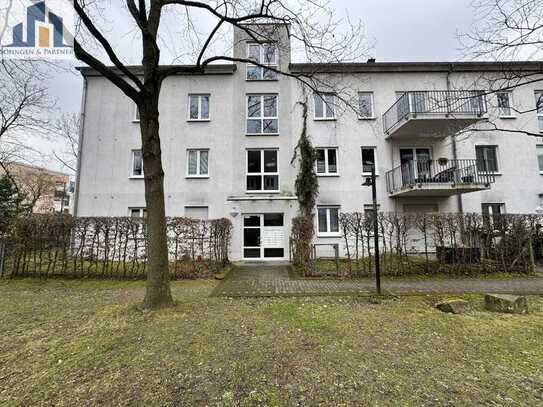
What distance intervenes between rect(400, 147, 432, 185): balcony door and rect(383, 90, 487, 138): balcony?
2.88 ft

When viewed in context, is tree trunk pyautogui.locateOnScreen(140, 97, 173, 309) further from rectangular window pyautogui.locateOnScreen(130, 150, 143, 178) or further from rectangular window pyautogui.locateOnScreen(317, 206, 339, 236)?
rectangular window pyautogui.locateOnScreen(130, 150, 143, 178)

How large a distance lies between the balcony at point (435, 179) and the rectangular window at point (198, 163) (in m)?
10.1

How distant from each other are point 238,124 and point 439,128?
425 inches

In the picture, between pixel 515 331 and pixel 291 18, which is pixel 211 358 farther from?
pixel 291 18

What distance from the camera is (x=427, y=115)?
12391 mm

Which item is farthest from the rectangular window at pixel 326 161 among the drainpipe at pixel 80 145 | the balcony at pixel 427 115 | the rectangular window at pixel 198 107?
the drainpipe at pixel 80 145

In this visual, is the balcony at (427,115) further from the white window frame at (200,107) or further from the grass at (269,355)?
the white window frame at (200,107)

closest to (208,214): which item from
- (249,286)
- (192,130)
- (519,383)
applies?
(192,130)

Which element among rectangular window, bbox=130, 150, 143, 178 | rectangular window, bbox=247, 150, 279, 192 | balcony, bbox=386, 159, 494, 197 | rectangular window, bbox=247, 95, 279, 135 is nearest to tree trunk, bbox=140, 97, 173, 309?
rectangular window, bbox=247, 150, 279, 192

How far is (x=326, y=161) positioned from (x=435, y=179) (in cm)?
533

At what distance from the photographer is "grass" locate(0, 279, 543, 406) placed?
2.68 meters

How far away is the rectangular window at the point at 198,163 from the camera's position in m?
14.2

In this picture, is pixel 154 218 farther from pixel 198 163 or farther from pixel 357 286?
pixel 198 163

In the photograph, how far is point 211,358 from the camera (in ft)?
11.2
